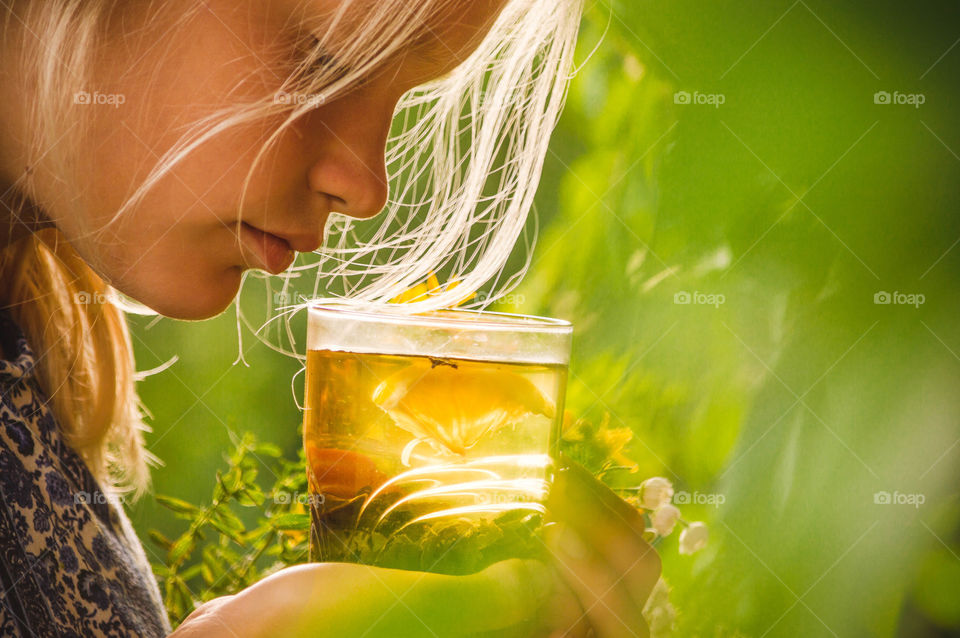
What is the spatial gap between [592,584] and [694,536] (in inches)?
12.1

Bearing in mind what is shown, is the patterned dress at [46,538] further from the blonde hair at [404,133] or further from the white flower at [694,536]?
the white flower at [694,536]

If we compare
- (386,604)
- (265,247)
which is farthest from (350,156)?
(386,604)

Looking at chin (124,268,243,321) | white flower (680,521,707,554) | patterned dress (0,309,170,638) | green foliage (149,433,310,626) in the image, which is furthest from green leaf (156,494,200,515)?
white flower (680,521,707,554)

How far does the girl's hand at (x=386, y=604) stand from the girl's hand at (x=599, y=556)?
1 cm

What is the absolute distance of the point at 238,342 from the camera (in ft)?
2.44

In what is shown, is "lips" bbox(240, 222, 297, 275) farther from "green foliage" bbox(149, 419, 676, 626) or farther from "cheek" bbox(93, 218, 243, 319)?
"green foliage" bbox(149, 419, 676, 626)

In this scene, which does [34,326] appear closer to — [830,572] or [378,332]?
[378,332]

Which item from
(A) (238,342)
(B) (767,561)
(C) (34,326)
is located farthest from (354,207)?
(B) (767,561)

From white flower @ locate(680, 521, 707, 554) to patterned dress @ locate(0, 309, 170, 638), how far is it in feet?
1.39

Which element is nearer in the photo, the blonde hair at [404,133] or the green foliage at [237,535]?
the blonde hair at [404,133]

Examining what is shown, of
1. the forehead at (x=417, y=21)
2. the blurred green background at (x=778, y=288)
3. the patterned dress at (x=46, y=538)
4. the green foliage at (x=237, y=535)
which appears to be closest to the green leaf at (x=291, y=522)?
the green foliage at (x=237, y=535)

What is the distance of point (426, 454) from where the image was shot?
0.36m

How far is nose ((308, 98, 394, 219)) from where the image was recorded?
40 centimetres

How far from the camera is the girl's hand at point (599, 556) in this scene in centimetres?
40
